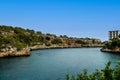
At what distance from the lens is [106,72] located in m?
22.4

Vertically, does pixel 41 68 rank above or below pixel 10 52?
below

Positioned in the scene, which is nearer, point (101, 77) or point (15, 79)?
point (101, 77)

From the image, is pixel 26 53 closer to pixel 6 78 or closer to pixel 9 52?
pixel 9 52

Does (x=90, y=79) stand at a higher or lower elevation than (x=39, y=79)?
higher

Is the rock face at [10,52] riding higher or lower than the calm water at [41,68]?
higher

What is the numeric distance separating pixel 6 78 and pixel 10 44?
74.6 meters

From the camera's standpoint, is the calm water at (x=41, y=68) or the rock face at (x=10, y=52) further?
the rock face at (x=10, y=52)

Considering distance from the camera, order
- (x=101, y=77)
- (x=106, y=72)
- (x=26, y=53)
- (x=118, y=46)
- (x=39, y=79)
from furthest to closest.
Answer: (x=118, y=46) → (x=26, y=53) → (x=39, y=79) → (x=106, y=72) → (x=101, y=77)

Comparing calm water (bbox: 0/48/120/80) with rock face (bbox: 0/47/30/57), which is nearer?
calm water (bbox: 0/48/120/80)

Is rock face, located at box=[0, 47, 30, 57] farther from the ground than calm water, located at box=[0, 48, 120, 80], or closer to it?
farther from the ground

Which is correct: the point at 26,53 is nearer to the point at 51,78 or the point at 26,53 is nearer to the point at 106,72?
the point at 51,78

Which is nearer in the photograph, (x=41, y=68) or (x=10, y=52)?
(x=41, y=68)

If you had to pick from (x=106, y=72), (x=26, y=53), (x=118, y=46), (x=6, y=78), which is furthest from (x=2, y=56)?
(x=106, y=72)

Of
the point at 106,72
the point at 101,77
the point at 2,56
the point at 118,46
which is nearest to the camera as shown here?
the point at 101,77
